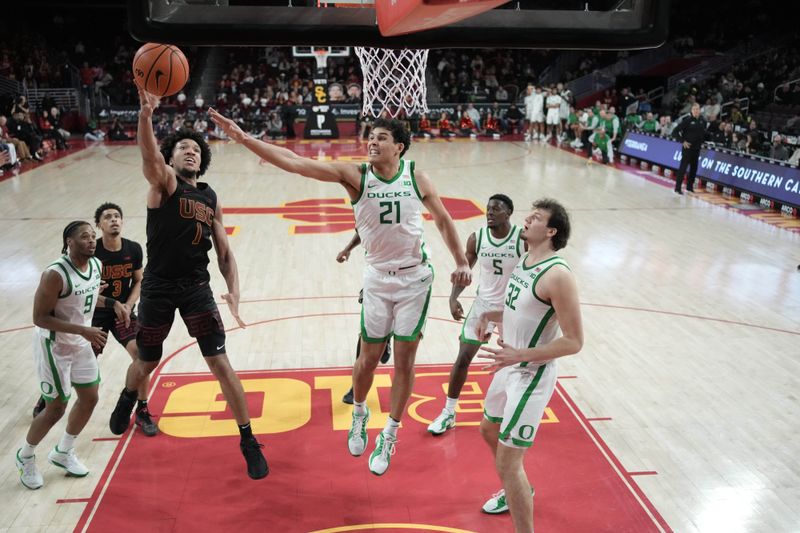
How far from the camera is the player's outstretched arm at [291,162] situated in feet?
13.6

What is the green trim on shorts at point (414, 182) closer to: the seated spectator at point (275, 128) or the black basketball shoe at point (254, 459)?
the black basketball shoe at point (254, 459)

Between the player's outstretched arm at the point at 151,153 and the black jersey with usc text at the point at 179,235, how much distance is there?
10cm

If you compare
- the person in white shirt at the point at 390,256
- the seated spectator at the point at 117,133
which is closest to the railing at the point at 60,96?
the seated spectator at the point at 117,133

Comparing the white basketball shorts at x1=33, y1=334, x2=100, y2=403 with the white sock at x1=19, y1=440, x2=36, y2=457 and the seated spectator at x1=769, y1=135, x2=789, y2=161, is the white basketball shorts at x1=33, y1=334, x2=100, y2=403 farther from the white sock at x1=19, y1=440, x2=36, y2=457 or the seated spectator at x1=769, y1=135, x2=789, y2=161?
the seated spectator at x1=769, y1=135, x2=789, y2=161

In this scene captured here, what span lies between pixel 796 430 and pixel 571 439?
1.64 m

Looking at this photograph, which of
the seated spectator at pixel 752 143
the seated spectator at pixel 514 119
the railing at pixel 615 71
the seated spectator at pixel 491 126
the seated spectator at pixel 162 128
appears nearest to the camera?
the seated spectator at pixel 752 143

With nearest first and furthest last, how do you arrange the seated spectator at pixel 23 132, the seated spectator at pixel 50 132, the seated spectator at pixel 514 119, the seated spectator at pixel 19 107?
the seated spectator at pixel 23 132 → the seated spectator at pixel 19 107 → the seated spectator at pixel 50 132 → the seated spectator at pixel 514 119

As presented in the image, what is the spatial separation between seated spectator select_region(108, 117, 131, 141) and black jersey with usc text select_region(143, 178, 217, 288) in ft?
66.4

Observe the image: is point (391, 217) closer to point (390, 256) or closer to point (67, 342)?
point (390, 256)

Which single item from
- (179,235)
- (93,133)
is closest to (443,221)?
(179,235)

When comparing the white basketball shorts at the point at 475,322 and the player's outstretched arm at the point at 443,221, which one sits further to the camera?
the white basketball shorts at the point at 475,322

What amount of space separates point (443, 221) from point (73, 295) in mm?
2224

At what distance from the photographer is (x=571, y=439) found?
5.26 meters

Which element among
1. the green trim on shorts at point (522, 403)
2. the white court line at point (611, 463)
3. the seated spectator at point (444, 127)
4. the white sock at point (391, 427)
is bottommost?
the white court line at point (611, 463)
